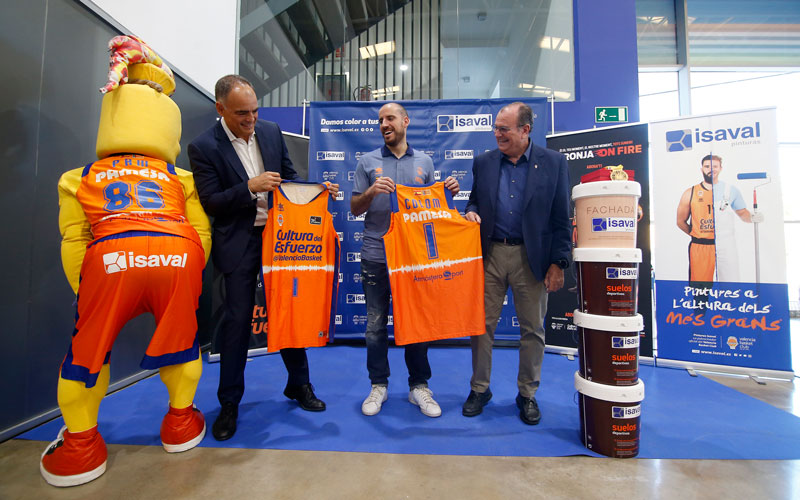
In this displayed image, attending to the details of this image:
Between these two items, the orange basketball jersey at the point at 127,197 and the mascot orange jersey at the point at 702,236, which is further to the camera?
the mascot orange jersey at the point at 702,236

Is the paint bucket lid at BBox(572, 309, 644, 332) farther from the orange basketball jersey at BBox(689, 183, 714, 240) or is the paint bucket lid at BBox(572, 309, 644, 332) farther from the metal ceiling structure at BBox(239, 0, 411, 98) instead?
the metal ceiling structure at BBox(239, 0, 411, 98)

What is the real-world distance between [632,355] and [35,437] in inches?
129

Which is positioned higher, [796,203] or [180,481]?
[796,203]

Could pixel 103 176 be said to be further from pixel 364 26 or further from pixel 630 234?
pixel 364 26

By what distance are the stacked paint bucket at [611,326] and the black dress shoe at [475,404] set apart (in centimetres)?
60

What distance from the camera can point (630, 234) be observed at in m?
1.83

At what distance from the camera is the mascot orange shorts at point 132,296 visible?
1535mm

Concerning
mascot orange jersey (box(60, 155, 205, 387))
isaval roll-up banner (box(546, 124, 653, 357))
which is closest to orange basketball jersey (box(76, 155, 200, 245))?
mascot orange jersey (box(60, 155, 205, 387))

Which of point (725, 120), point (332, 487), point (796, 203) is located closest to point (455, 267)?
point (332, 487)

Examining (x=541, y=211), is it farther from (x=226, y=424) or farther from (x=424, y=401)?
(x=226, y=424)

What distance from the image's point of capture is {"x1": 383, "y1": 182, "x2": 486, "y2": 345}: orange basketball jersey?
2.02 meters

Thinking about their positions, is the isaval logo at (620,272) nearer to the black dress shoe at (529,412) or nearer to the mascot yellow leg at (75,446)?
the black dress shoe at (529,412)

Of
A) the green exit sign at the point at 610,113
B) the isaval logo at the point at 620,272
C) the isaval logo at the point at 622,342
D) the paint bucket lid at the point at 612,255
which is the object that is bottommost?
the isaval logo at the point at 622,342

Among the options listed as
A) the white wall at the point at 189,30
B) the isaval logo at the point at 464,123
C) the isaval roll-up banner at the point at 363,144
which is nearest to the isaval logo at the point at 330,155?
the isaval roll-up banner at the point at 363,144
